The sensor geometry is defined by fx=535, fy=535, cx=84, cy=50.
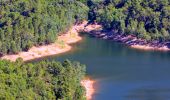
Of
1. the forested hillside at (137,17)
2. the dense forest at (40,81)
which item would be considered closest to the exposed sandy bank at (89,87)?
Result: the dense forest at (40,81)

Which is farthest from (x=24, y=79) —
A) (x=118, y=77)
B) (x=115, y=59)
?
(x=115, y=59)

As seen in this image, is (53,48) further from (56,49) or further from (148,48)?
(148,48)

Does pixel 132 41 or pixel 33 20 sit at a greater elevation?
pixel 33 20

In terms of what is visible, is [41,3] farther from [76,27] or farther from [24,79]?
[24,79]

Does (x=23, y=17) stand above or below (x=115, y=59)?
above

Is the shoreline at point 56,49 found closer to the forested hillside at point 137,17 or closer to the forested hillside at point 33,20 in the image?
the forested hillside at point 33,20

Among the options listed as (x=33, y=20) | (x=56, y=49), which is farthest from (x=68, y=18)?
(x=56, y=49)

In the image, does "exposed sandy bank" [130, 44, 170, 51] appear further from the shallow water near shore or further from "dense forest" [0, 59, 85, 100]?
"dense forest" [0, 59, 85, 100]
